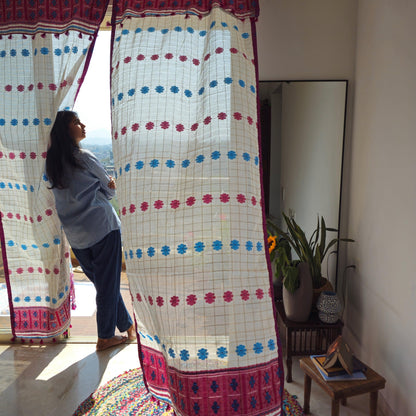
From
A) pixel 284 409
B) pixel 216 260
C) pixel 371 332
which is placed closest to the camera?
pixel 216 260

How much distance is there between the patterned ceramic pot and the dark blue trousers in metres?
1.10

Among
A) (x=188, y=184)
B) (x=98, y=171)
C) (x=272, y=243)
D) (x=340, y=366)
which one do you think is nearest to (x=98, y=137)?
(x=98, y=171)

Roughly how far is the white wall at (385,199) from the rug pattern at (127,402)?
410mm

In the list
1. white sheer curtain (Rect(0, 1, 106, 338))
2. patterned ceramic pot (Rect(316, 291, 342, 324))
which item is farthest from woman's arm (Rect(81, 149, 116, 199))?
patterned ceramic pot (Rect(316, 291, 342, 324))

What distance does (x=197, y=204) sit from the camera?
1776mm

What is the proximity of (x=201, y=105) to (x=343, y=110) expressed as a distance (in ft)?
2.75

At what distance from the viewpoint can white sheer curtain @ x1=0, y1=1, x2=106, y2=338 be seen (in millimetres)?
1969

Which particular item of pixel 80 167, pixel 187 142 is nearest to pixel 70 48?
pixel 80 167

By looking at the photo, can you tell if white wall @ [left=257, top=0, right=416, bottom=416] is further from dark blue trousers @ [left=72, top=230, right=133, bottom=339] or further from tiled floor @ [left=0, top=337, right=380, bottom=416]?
dark blue trousers @ [left=72, top=230, right=133, bottom=339]

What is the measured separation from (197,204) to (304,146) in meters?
0.79

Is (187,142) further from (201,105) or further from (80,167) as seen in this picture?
(80,167)

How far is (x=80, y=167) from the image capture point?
2180 mm

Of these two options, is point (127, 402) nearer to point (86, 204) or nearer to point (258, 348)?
point (258, 348)

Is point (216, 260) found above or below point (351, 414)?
above
